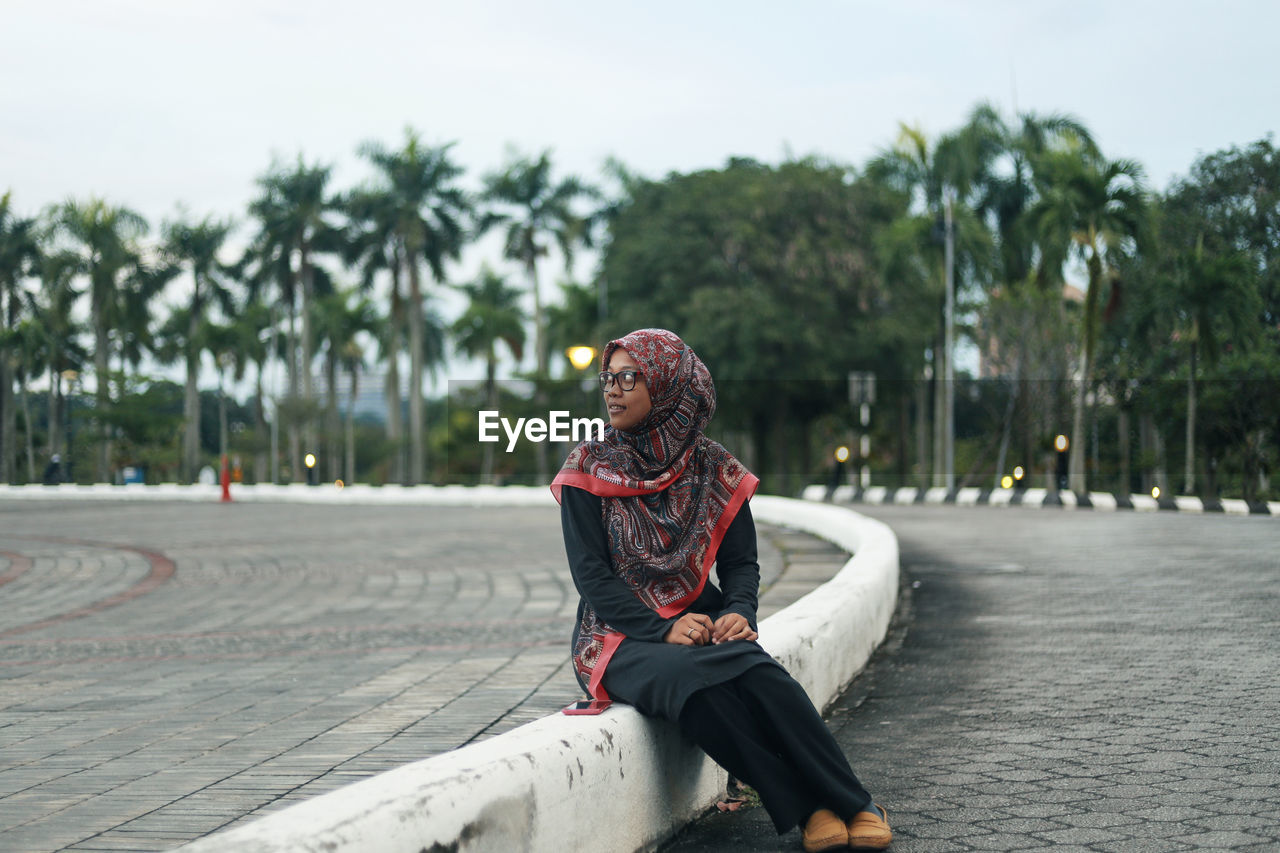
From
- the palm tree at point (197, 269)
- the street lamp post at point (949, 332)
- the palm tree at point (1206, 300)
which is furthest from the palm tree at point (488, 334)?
the palm tree at point (1206, 300)

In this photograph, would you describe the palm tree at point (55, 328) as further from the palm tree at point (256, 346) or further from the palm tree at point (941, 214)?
the palm tree at point (941, 214)

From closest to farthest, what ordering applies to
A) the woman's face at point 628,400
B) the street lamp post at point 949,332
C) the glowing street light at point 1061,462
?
the woman's face at point 628,400 < the glowing street light at point 1061,462 < the street lamp post at point 949,332

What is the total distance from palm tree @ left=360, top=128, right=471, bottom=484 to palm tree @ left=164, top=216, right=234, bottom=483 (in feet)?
38.6

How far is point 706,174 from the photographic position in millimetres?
46938

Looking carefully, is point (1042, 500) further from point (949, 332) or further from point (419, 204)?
point (419, 204)

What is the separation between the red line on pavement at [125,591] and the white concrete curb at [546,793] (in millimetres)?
5744

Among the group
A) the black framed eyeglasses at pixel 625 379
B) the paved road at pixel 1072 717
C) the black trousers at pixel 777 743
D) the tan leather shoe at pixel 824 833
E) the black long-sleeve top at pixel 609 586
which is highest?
the black framed eyeglasses at pixel 625 379

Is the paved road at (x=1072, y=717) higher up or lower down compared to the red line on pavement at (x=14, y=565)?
lower down

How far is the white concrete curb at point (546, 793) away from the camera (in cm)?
238

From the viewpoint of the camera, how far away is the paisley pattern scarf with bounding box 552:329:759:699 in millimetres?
3803

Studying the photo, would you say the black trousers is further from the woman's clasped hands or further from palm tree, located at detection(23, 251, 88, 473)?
palm tree, located at detection(23, 251, 88, 473)

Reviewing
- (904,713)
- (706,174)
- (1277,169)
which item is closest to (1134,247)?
(1277,169)

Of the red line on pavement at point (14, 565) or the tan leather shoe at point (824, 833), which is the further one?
the red line on pavement at point (14, 565)

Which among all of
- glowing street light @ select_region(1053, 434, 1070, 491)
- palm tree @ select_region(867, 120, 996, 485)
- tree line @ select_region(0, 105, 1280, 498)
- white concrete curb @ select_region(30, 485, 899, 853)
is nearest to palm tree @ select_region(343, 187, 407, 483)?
tree line @ select_region(0, 105, 1280, 498)
